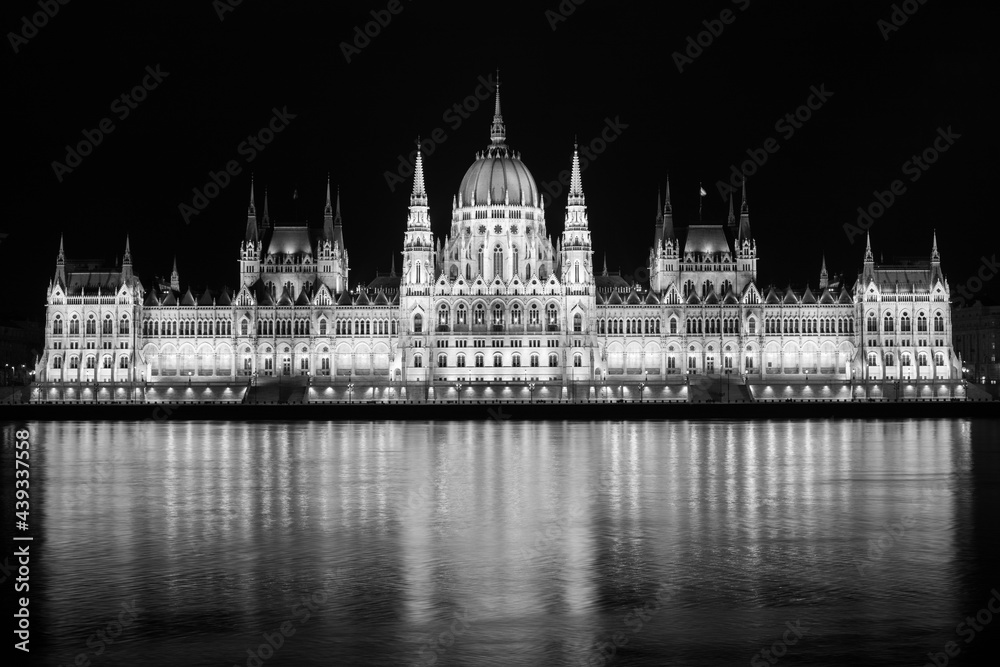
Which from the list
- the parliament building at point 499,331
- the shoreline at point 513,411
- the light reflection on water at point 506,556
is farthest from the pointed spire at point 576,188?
the light reflection on water at point 506,556

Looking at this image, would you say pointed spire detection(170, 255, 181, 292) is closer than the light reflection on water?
No

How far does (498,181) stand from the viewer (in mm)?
121250

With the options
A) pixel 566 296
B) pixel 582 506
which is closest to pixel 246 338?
pixel 566 296

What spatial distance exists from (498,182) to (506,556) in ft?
307

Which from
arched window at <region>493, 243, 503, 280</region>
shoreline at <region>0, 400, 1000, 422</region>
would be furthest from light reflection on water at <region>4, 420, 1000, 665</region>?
arched window at <region>493, 243, 503, 280</region>

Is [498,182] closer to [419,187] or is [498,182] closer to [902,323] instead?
[419,187]

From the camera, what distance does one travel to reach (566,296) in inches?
4491

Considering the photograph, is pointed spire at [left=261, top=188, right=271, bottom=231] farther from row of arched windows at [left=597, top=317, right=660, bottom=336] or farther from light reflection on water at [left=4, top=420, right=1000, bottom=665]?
light reflection on water at [left=4, top=420, right=1000, bottom=665]

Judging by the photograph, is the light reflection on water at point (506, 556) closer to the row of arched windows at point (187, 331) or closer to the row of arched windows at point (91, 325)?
the row of arched windows at point (187, 331)

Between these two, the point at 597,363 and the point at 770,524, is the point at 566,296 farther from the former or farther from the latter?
the point at 770,524

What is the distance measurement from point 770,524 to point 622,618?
1235 cm

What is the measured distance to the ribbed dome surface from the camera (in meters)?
→ 121

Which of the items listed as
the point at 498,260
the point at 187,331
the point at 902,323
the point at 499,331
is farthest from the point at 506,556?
the point at 902,323

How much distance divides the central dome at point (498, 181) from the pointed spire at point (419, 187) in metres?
5.41
